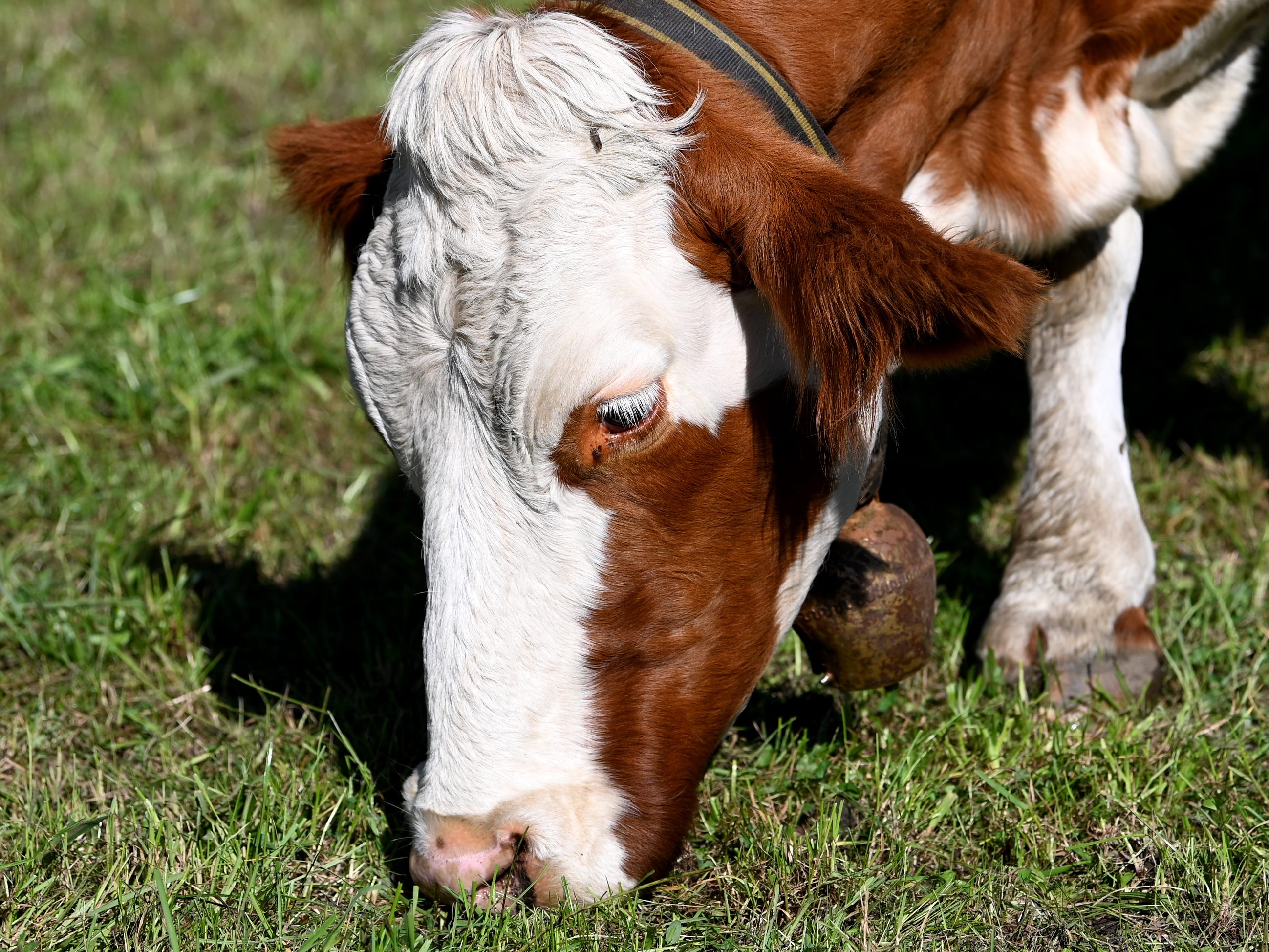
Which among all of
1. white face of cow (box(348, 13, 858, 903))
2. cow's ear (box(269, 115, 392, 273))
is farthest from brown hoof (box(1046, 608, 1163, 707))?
cow's ear (box(269, 115, 392, 273))

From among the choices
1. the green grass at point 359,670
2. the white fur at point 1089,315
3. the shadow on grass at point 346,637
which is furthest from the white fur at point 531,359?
the white fur at point 1089,315

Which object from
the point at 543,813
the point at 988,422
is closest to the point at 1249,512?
the point at 988,422

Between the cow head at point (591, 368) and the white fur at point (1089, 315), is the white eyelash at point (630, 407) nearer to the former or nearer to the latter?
the cow head at point (591, 368)

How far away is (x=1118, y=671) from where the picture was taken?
320cm

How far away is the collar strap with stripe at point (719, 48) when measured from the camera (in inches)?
98.5

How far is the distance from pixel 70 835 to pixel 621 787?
1.26m

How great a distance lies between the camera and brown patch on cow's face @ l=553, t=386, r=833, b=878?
2396 millimetres

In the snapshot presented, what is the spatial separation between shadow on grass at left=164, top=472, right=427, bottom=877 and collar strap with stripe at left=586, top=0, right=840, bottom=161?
169 centimetres

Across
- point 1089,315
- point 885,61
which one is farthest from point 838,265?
point 1089,315

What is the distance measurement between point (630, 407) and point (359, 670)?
1623 mm

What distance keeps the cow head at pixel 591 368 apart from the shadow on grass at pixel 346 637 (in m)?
0.74

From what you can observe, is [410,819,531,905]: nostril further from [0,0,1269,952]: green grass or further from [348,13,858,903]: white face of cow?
[0,0,1269,952]: green grass

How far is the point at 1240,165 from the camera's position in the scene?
18.6ft

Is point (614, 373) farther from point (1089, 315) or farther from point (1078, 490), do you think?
point (1089, 315)
